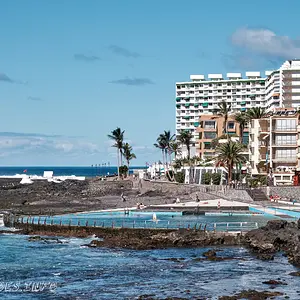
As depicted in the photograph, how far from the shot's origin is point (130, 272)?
50.5 metres

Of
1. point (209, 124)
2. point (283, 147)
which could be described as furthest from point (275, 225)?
point (209, 124)

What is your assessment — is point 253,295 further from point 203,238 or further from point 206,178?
point 206,178

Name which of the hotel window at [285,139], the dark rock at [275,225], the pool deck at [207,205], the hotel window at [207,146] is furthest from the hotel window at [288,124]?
the dark rock at [275,225]

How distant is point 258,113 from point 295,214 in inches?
1981

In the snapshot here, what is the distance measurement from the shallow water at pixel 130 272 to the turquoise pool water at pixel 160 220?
430 inches

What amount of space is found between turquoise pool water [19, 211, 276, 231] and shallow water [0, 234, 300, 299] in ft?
35.9

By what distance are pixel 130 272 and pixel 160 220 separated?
30.2 meters

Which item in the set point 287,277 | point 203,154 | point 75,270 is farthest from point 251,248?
point 203,154

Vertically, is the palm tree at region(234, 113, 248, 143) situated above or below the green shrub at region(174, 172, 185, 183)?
above

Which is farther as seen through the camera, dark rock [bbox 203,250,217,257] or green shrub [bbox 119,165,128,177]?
green shrub [bbox 119,165,128,177]

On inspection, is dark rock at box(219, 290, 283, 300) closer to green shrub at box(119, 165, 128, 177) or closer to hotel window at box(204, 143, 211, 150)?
hotel window at box(204, 143, 211, 150)

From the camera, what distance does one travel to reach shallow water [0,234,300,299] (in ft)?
142

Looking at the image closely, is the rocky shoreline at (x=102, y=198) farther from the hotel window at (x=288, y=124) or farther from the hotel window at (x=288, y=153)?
the hotel window at (x=288, y=124)

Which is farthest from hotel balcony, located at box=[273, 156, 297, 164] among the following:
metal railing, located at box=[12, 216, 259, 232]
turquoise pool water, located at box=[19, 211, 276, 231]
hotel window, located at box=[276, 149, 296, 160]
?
metal railing, located at box=[12, 216, 259, 232]
